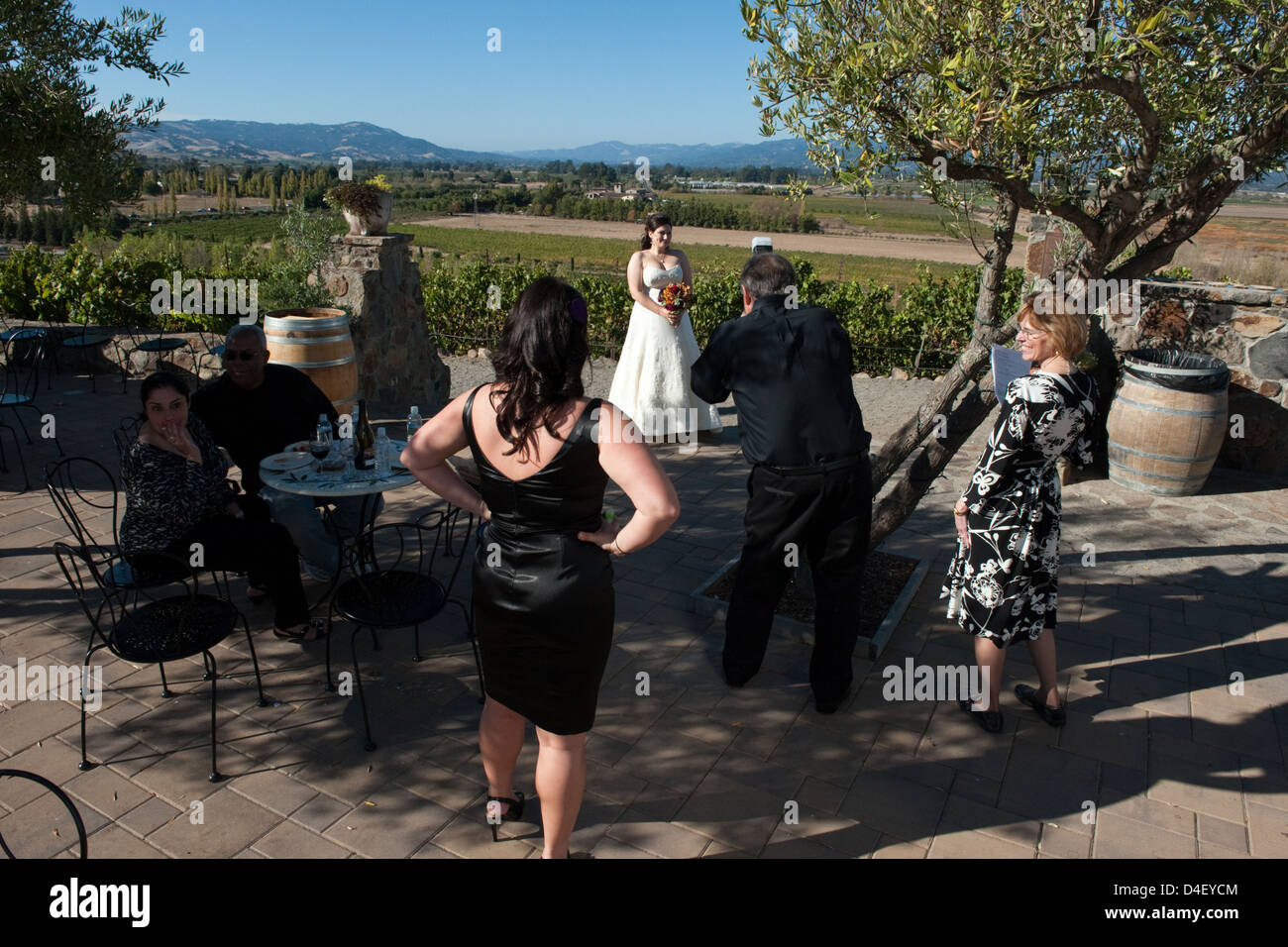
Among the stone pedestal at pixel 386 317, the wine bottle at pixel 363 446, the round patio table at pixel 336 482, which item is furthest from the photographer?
the stone pedestal at pixel 386 317

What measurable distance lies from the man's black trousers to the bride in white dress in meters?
3.67

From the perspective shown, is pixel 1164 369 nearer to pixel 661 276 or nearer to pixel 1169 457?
pixel 1169 457

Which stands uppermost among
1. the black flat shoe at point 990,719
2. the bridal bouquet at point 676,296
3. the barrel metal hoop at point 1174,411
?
the bridal bouquet at point 676,296

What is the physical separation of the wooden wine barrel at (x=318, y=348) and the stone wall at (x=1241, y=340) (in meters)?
6.50

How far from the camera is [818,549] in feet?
12.0

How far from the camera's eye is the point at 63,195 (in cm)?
536

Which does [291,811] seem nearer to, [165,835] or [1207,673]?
[165,835]

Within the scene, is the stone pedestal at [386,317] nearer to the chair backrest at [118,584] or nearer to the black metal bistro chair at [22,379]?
the black metal bistro chair at [22,379]

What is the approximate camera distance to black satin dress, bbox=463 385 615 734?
2385 millimetres

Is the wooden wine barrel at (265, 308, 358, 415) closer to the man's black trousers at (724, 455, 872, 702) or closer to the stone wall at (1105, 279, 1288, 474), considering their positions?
the man's black trousers at (724, 455, 872, 702)

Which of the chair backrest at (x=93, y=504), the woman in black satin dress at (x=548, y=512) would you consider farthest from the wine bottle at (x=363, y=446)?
the woman in black satin dress at (x=548, y=512)

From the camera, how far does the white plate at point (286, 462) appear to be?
167 inches

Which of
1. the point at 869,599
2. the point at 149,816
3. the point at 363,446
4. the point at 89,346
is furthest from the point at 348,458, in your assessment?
the point at 89,346
